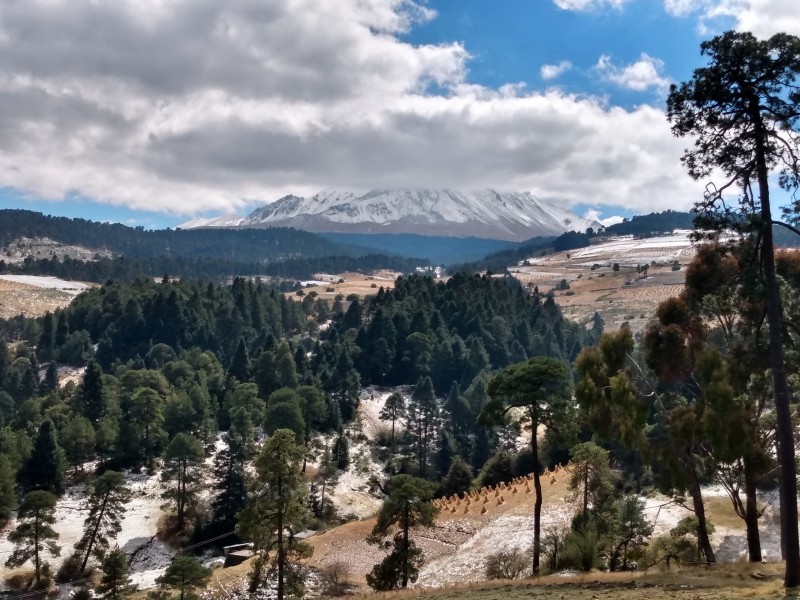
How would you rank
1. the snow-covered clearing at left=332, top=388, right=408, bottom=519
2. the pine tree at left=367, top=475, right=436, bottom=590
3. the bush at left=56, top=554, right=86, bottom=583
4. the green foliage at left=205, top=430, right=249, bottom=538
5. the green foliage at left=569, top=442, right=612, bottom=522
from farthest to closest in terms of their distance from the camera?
1. the snow-covered clearing at left=332, top=388, right=408, bottom=519
2. the green foliage at left=205, top=430, right=249, bottom=538
3. the bush at left=56, top=554, right=86, bottom=583
4. the green foliage at left=569, top=442, right=612, bottom=522
5. the pine tree at left=367, top=475, right=436, bottom=590

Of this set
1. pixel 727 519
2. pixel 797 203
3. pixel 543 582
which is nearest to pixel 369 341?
pixel 727 519

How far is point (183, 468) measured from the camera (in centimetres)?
6569

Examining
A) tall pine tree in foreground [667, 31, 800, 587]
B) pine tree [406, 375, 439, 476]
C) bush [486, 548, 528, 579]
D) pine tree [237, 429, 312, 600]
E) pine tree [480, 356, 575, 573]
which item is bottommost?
pine tree [406, 375, 439, 476]

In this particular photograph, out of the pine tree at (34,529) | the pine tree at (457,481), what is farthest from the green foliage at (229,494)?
the pine tree at (457,481)

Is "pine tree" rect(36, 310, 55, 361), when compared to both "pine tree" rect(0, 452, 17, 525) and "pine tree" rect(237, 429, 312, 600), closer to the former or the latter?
"pine tree" rect(0, 452, 17, 525)

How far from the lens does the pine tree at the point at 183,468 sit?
63.4 m

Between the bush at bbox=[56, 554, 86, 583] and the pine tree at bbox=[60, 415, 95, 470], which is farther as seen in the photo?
the pine tree at bbox=[60, 415, 95, 470]

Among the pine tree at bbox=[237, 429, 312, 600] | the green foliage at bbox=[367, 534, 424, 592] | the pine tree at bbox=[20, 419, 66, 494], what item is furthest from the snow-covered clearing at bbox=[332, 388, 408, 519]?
the pine tree at bbox=[237, 429, 312, 600]

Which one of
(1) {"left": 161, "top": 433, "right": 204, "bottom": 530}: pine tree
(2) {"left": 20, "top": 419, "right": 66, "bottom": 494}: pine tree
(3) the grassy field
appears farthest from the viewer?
(2) {"left": 20, "top": 419, "right": 66, "bottom": 494}: pine tree

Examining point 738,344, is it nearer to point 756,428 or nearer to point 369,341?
point 756,428

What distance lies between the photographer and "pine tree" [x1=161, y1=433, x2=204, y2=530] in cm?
6338

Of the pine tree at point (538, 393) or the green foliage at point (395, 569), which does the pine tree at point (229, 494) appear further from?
the pine tree at point (538, 393)

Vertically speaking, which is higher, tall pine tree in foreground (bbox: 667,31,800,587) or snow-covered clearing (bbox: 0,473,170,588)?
tall pine tree in foreground (bbox: 667,31,800,587)

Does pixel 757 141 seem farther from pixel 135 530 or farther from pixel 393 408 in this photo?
pixel 393 408
